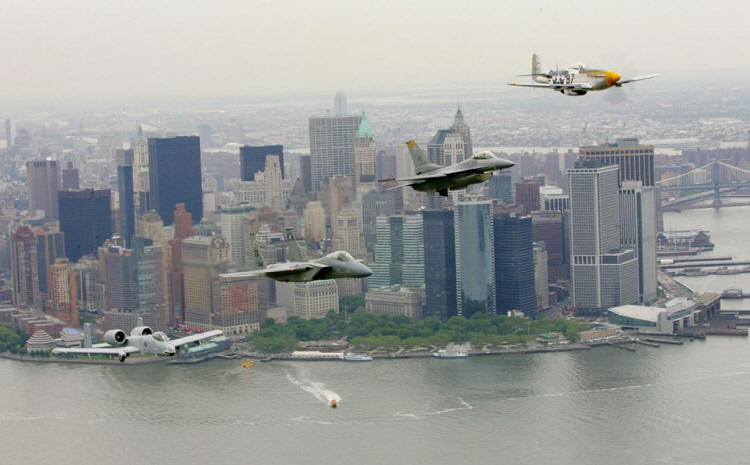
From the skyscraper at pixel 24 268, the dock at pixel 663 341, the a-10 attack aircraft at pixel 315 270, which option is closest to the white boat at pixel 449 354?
the dock at pixel 663 341

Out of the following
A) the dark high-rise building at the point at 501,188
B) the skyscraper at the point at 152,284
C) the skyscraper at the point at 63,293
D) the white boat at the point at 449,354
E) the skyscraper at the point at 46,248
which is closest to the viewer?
the white boat at the point at 449,354

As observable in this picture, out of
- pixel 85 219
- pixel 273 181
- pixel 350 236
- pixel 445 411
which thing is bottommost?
pixel 445 411

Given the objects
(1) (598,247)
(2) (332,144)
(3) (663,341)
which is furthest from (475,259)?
(2) (332,144)

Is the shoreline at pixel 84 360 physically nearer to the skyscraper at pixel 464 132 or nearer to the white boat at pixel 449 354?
the white boat at pixel 449 354

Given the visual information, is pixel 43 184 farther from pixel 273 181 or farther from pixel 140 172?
pixel 273 181

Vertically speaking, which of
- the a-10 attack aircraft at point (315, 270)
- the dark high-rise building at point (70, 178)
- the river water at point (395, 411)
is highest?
the dark high-rise building at point (70, 178)

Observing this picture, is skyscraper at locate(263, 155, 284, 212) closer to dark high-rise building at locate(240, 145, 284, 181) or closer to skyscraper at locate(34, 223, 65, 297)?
dark high-rise building at locate(240, 145, 284, 181)
